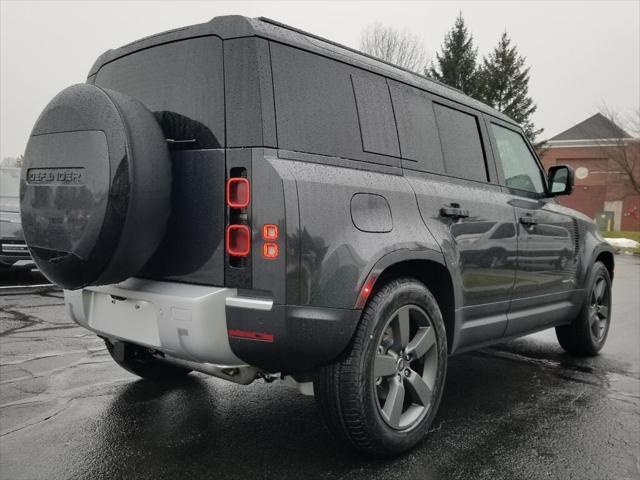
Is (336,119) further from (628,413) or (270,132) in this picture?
(628,413)

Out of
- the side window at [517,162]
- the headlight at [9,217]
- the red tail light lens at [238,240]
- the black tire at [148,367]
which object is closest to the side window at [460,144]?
the side window at [517,162]

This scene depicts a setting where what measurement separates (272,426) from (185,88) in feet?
6.16

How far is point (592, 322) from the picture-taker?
491cm

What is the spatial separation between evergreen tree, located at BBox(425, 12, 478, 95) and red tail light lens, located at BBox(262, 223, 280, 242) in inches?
1458

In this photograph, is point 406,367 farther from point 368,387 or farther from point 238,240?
point 238,240

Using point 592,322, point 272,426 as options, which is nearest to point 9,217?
point 272,426

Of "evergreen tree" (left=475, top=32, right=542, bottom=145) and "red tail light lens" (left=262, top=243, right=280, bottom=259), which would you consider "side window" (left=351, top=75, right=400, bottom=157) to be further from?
"evergreen tree" (left=475, top=32, right=542, bottom=145)

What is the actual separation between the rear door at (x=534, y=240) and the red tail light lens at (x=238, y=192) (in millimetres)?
2238

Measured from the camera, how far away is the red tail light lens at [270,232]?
2232mm

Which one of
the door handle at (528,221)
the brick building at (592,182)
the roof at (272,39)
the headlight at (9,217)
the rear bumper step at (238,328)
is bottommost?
the rear bumper step at (238,328)

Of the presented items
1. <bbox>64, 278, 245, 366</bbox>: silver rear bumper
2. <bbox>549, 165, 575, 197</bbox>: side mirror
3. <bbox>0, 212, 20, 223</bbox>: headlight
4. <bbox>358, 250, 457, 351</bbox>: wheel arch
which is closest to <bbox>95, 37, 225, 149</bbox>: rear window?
<bbox>64, 278, 245, 366</bbox>: silver rear bumper

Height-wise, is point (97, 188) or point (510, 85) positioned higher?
point (510, 85)

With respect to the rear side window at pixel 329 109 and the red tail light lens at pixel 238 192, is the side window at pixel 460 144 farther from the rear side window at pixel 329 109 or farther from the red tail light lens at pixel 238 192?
the red tail light lens at pixel 238 192

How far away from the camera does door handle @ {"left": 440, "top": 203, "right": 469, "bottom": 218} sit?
3.07 metres
